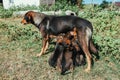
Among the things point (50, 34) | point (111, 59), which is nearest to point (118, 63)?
point (111, 59)

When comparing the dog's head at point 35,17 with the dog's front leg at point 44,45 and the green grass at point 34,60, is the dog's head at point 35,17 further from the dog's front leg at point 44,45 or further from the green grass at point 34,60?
the green grass at point 34,60

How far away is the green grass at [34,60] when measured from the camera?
249 inches

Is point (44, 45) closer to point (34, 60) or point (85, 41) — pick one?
point (34, 60)

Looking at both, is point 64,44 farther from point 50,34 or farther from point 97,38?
point 97,38

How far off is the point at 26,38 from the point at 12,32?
589 mm

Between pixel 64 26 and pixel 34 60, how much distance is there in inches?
47.3

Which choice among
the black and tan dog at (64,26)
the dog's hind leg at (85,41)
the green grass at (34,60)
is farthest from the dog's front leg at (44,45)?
the dog's hind leg at (85,41)

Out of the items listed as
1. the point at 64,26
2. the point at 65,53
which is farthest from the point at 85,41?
the point at 64,26

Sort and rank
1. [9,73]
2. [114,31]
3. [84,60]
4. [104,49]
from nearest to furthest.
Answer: [9,73] → [84,60] → [104,49] → [114,31]

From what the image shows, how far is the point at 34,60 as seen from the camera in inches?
283

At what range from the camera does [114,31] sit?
10.2 meters

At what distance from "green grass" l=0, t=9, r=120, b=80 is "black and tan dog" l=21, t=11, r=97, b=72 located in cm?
36

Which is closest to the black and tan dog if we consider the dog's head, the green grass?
the dog's head

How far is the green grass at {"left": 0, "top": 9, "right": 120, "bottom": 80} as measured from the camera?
634 cm
